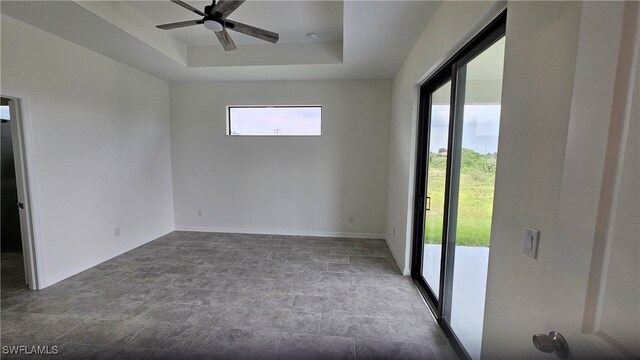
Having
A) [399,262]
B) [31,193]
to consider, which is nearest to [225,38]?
[31,193]

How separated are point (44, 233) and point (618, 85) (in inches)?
167

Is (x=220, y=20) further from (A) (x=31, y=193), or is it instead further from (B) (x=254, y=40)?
(A) (x=31, y=193)

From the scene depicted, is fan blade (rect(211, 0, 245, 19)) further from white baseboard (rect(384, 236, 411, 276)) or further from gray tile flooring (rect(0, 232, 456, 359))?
white baseboard (rect(384, 236, 411, 276))

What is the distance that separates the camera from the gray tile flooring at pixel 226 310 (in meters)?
1.87

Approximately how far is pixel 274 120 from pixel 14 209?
4038mm

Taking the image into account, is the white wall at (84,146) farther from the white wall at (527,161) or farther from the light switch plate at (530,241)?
the light switch plate at (530,241)

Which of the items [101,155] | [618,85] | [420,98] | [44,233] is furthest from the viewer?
[101,155]

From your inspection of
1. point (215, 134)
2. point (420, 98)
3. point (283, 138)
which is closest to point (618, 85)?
point (420, 98)

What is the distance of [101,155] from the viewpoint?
3.29 meters

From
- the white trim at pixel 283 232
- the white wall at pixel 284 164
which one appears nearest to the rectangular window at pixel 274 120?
the white wall at pixel 284 164

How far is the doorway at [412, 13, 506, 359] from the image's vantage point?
5.10 ft

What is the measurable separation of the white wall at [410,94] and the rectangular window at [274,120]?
1.37m

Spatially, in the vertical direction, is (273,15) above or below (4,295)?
above

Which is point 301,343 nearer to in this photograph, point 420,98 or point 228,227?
point 420,98
